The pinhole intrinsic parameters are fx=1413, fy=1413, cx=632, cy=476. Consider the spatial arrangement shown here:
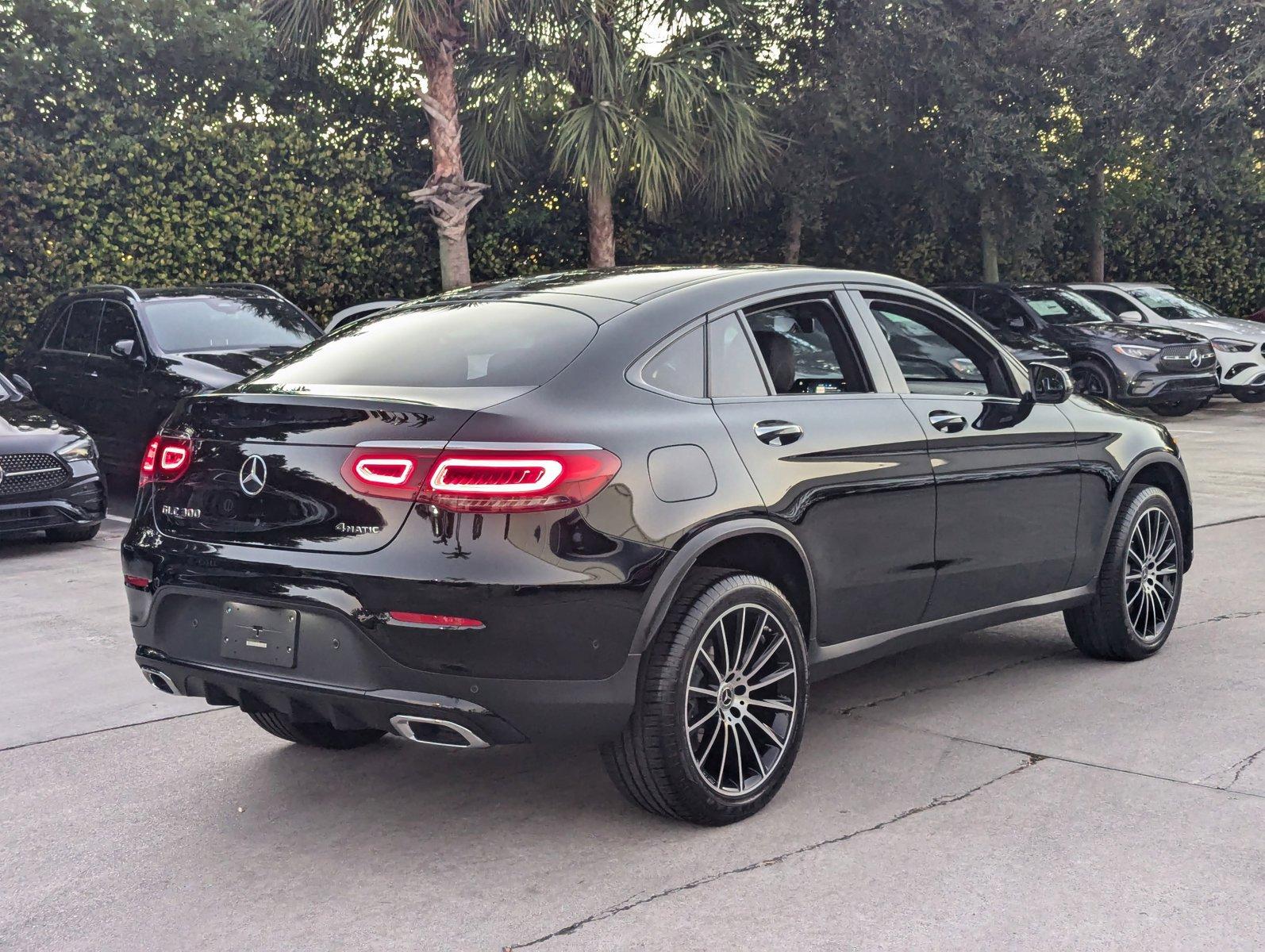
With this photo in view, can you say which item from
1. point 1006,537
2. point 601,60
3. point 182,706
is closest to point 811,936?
point 1006,537

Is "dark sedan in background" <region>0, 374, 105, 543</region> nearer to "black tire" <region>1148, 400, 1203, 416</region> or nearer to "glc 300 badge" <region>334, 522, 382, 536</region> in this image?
"glc 300 badge" <region>334, 522, 382, 536</region>

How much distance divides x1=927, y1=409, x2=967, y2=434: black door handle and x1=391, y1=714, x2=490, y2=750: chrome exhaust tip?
81.2 inches

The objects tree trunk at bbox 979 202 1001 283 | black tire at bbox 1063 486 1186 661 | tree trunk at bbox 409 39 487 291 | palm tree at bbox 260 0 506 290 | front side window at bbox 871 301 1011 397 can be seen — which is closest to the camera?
front side window at bbox 871 301 1011 397

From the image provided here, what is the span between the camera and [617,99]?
53.7 ft

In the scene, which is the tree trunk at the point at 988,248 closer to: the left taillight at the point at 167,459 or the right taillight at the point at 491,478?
the left taillight at the point at 167,459

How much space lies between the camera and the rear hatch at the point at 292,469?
3.67 metres

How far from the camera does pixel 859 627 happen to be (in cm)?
457

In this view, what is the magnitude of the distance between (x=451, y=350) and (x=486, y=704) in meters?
1.15

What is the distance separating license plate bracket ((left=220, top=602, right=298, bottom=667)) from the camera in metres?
3.77

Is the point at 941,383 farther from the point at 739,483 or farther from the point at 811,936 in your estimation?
the point at 811,936

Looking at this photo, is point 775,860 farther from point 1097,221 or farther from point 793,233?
point 1097,221

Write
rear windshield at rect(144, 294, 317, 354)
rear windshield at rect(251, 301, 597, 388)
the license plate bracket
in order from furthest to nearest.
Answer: rear windshield at rect(144, 294, 317, 354) < rear windshield at rect(251, 301, 597, 388) < the license plate bracket

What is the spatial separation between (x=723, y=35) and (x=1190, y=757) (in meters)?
15.0

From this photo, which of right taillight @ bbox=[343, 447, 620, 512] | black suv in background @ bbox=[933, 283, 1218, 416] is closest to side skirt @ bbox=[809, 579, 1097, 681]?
right taillight @ bbox=[343, 447, 620, 512]
